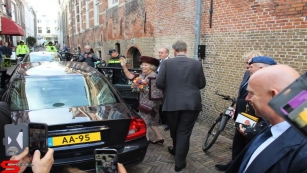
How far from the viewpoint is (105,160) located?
1106 millimetres

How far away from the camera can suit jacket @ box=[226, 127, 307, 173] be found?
105 cm

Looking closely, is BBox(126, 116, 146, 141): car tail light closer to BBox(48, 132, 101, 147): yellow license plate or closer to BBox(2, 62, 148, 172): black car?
BBox(2, 62, 148, 172): black car

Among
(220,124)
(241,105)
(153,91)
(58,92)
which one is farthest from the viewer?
(220,124)

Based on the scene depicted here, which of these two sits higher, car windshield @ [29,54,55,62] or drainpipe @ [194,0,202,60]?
drainpipe @ [194,0,202,60]

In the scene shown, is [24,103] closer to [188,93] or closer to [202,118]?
[188,93]

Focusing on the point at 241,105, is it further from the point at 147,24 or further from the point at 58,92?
the point at 147,24

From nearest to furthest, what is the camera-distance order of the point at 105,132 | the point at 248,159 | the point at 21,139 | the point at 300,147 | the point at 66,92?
the point at 300,147, the point at 21,139, the point at 248,159, the point at 105,132, the point at 66,92

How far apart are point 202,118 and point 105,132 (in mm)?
3875

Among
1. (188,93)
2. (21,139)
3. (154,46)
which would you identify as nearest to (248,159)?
(21,139)

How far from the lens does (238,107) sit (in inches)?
130

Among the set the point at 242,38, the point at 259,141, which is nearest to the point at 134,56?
the point at 242,38

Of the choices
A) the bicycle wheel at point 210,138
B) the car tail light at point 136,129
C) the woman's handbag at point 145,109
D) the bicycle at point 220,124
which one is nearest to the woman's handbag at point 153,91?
the woman's handbag at point 145,109

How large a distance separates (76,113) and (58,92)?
0.67 meters

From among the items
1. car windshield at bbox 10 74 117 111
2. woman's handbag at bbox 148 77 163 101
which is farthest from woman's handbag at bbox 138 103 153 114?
car windshield at bbox 10 74 117 111
